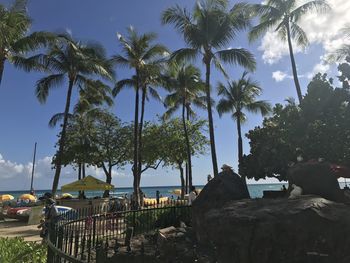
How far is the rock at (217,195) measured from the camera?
10781 millimetres

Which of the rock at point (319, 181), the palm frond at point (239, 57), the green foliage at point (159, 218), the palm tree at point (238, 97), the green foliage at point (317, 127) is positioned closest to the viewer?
the rock at point (319, 181)

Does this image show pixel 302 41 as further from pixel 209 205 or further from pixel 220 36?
pixel 209 205

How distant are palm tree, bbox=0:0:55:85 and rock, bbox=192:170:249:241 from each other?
12070mm

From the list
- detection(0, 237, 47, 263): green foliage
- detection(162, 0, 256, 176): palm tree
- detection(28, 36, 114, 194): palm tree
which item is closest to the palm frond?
detection(162, 0, 256, 176): palm tree

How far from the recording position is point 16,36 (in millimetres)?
18797

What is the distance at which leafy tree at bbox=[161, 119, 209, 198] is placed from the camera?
3944 centimetres

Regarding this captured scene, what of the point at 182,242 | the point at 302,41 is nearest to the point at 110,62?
the point at 302,41

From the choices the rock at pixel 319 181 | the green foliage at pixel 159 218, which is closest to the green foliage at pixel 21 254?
the green foliage at pixel 159 218

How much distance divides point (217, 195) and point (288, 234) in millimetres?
3370

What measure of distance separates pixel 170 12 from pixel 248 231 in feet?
61.8

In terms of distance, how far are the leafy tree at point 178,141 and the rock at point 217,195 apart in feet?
90.2

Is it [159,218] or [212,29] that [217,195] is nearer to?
[159,218]

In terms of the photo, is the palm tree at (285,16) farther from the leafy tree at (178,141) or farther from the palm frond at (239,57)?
the leafy tree at (178,141)

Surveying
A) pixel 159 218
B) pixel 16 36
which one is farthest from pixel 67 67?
pixel 159 218
